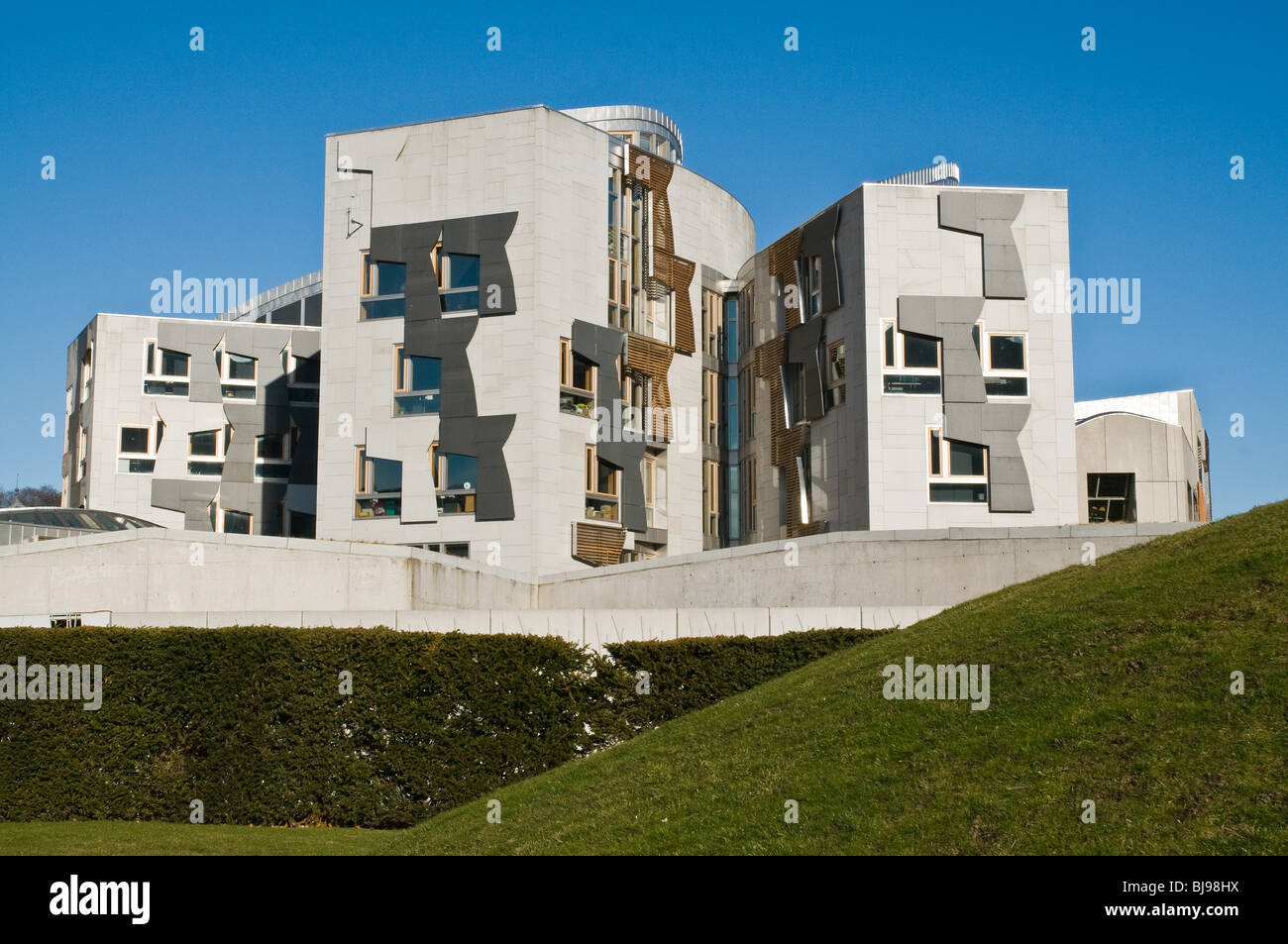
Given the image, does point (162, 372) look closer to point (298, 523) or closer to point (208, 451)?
point (208, 451)

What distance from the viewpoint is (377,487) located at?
47.0 metres

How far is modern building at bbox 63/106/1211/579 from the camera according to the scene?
43875 millimetres

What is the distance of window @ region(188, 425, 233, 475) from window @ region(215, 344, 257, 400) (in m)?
1.89

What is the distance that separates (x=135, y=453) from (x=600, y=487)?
2711cm

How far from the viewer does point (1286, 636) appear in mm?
13578

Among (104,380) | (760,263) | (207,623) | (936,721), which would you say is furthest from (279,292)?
(936,721)

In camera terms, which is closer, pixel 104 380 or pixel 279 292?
pixel 104 380

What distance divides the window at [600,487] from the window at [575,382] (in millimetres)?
1542

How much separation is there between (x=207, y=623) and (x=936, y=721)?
14.6 metres

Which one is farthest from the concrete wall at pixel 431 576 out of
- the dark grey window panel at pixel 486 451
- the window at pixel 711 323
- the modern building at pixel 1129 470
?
the modern building at pixel 1129 470

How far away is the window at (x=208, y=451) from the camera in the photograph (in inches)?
2496

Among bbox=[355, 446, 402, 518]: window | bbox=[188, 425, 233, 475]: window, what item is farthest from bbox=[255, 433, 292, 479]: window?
bbox=[355, 446, 402, 518]: window

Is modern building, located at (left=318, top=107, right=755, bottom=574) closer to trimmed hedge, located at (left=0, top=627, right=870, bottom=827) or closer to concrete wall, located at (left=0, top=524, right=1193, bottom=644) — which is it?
concrete wall, located at (left=0, top=524, right=1193, bottom=644)

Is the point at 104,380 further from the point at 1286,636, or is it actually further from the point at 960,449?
the point at 1286,636
